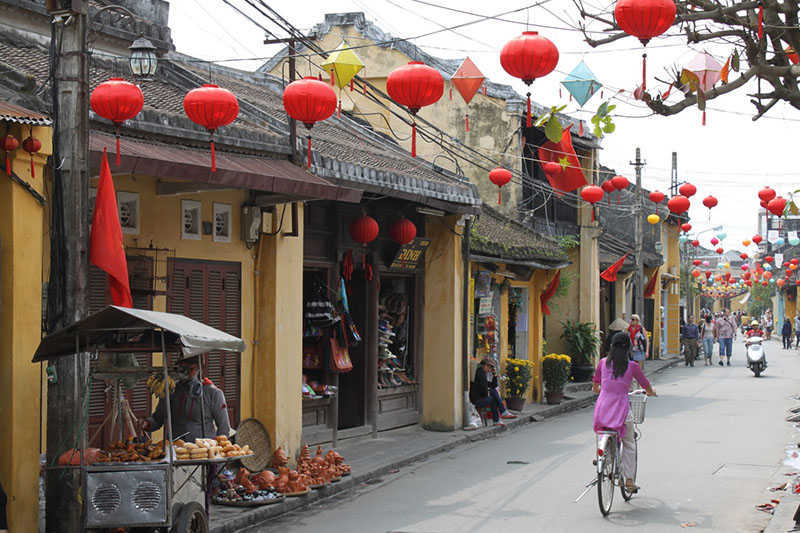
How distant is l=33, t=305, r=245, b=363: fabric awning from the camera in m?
7.17

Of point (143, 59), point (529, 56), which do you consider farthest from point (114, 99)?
point (529, 56)

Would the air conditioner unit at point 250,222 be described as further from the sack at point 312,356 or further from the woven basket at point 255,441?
the sack at point 312,356

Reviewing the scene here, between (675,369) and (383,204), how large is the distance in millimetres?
23122

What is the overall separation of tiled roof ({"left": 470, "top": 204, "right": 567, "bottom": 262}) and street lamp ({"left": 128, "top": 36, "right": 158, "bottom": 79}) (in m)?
8.44

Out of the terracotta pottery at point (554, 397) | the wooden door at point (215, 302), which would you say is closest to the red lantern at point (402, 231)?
the wooden door at point (215, 302)

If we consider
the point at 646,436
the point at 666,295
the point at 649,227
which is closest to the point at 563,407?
the point at 646,436

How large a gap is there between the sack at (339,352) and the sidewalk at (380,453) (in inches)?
51.2

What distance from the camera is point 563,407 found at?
22.0 metres

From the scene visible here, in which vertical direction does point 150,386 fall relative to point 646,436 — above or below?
above

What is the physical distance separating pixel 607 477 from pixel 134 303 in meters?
5.60

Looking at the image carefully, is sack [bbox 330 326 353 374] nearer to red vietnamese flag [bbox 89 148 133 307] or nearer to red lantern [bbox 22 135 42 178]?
red vietnamese flag [bbox 89 148 133 307]

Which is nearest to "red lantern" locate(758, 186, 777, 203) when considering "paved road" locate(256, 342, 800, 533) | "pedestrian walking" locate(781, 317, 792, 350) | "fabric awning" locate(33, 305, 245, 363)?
"paved road" locate(256, 342, 800, 533)

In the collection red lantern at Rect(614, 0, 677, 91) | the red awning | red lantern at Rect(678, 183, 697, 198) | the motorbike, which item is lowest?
the motorbike

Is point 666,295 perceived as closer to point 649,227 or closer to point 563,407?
point 649,227
